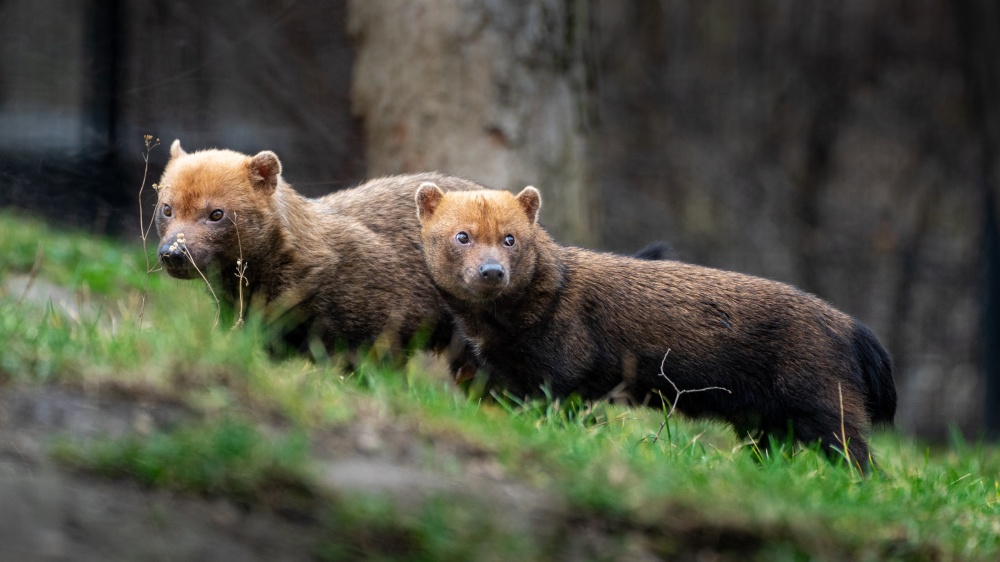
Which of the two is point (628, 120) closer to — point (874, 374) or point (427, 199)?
point (427, 199)

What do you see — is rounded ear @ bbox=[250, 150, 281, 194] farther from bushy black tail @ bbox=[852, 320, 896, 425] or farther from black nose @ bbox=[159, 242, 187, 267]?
bushy black tail @ bbox=[852, 320, 896, 425]

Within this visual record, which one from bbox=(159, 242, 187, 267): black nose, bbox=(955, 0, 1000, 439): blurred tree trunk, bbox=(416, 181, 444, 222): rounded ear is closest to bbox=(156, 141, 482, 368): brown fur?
bbox=(159, 242, 187, 267): black nose

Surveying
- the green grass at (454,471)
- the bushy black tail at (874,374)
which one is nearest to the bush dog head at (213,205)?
the green grass at (454,471)

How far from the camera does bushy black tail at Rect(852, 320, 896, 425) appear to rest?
6.30 metres

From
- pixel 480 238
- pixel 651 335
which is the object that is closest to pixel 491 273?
pixel 480 238

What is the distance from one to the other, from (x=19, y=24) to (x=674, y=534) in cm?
868

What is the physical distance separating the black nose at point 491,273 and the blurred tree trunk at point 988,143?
691 cm

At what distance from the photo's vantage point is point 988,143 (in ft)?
38.3

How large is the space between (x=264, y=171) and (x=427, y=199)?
970 mm

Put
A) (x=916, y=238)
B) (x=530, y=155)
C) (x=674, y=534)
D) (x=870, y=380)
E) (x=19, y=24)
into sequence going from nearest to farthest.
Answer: (x=674, y=534), (x=870, y=380), (x=530, y=155), (x=19, y=24), (x=916, y=238)

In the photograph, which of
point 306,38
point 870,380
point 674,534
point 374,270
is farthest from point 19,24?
point 674,534

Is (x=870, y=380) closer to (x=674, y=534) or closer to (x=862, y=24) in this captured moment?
(x=674, y=534)

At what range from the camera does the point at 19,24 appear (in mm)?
10289

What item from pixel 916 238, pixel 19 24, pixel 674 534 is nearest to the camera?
pixel 674 534
